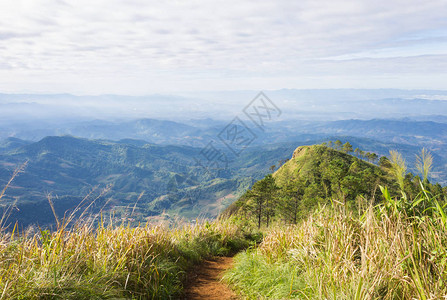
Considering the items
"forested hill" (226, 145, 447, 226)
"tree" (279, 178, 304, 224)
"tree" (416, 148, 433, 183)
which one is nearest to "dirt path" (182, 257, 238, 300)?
"tree" (416, 148, 433, 183)

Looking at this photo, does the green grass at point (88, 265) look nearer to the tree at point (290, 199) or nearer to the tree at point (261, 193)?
the tree at point (261, 193)

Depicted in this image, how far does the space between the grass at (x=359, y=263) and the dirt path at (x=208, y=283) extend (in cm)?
28

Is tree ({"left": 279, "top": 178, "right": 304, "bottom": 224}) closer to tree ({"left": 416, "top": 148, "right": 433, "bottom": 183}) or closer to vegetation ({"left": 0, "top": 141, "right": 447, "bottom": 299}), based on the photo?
vegetation ({"left": 0, "top": 141, "right": 447, "bottom": 299})

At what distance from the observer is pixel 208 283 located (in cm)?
586

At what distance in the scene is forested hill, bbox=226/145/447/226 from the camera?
25.8 meters

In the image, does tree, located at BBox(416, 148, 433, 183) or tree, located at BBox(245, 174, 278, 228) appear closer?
tree, located at BBox(416, 148, 433, 183)

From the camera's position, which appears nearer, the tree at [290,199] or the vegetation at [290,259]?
the vegetation at [290,259]

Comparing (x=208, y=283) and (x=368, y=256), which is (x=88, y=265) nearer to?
(x=208, y=283)

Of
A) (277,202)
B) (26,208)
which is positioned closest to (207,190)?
(26,208)

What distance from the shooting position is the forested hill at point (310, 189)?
25.8 meters

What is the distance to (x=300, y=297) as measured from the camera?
12.8 ft

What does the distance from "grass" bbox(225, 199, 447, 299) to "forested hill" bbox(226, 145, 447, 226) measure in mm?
6841

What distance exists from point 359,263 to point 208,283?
126 inches

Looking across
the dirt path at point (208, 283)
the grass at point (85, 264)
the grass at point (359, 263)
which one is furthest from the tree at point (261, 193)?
the grass at point (85, 264)
